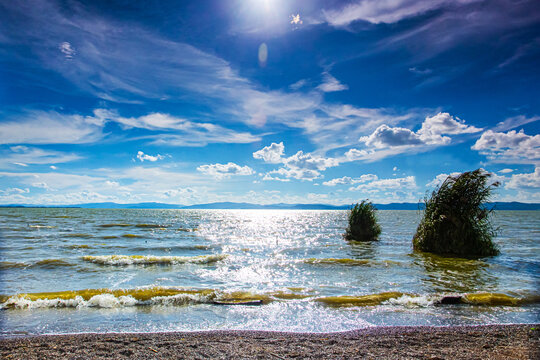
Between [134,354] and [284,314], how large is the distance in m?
4.38

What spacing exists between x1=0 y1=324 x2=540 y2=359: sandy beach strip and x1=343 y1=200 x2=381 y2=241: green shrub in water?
20995mm

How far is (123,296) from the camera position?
10094 mm

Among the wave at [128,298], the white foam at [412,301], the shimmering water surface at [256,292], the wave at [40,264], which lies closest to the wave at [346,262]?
the shimmering water surface at [256,292]

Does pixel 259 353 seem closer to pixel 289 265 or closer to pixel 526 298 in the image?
pixel 526 298

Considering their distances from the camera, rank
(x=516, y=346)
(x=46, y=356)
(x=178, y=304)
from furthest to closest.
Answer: (x=178, y=304)
(x=516, y=346)
(x=46, y=356)

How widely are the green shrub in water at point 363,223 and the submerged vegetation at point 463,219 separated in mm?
8359

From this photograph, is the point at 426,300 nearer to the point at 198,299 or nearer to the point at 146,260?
the point at 198,299

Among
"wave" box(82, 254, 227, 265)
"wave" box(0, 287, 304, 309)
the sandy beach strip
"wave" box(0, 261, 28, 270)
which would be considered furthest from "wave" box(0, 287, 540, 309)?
"wave" box(82, 254, 227, 265)

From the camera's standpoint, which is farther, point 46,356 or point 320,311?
point 320,311

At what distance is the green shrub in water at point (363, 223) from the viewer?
2831 cm

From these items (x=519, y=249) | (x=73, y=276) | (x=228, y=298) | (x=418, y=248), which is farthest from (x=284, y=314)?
(x=519, y=249)

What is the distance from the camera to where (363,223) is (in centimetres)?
2856

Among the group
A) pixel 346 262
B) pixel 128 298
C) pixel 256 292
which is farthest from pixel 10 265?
pixel 346 262

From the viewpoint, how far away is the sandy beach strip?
5.73 meters
